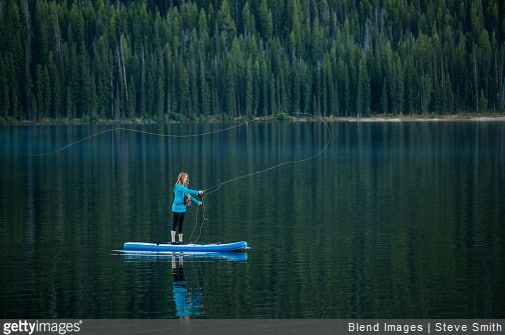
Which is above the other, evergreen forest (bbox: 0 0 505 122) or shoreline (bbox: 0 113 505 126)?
evergreen forest (bbox: 0 0 505 122)

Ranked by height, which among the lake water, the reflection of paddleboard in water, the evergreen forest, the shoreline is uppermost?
the evergreen forest

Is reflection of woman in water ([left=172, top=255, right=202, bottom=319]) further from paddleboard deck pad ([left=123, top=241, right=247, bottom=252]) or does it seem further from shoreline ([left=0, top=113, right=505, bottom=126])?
shoreline ([left=0, top=113, right=505, bottom=126])

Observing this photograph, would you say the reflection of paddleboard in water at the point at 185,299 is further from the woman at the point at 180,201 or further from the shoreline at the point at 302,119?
the shoreline at the point at 302,119

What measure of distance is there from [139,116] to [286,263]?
143336 mm

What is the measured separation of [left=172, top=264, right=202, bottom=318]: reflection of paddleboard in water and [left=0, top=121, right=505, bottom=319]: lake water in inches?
2.0

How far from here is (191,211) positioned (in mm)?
46875

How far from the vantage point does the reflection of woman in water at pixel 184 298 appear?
89.4 ft

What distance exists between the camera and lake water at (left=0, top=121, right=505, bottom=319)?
28.2 metres

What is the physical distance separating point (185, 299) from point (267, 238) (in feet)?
33.0

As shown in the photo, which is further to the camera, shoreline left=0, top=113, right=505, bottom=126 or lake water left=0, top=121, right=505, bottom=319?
shoreline left=0, top=113, right=505, bottom=126

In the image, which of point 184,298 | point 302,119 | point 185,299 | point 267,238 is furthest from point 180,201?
point 302,119

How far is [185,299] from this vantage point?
28.7 m

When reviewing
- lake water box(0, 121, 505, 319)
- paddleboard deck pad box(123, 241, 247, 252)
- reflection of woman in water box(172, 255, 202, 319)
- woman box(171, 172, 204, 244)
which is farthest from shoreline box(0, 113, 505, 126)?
reflection of woman in water box(172, 255, 202, 319)

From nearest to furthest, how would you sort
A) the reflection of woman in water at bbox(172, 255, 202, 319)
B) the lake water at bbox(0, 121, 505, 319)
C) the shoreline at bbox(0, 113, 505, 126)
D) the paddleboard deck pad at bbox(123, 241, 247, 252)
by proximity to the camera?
1. the reflection of woman in water at bbox(172, 255, 202, 319)
2. the lake water at bbox(0, 121, 505, 319)
3. the paddleboard deck pad at bbox(123, 241, 247, 252)
4. the shoreline at bbox(0, 113, 505, 126)
